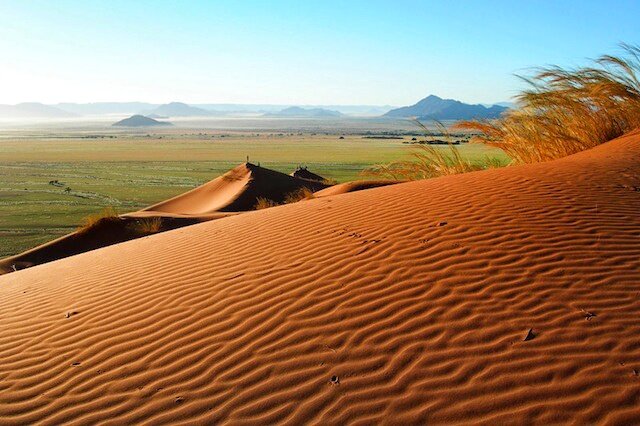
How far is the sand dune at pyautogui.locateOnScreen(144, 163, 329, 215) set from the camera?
19.4 metres

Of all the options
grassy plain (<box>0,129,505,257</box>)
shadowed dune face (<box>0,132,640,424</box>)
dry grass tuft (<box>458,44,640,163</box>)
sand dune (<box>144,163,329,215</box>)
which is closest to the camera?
shadowed dune face (<box>0,132,640,424</box>)

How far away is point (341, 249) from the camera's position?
Answer: 5.98m

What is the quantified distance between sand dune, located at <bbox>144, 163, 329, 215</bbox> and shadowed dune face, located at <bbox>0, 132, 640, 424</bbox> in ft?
40.1

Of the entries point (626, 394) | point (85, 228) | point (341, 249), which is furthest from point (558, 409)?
point (85, 228)

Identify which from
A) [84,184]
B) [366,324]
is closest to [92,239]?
[366,324]

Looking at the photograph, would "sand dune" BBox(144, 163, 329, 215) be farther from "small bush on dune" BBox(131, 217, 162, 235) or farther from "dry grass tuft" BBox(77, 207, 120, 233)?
"dry grass tuft" BBox(77, 207, 120, 233)

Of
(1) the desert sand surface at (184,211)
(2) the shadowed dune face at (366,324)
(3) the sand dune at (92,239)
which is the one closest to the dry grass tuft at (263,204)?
(1) the desert sand surface at (184,211)

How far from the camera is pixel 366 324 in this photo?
4.22 metres

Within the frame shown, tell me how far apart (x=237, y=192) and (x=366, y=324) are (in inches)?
652

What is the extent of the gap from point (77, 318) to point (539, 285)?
4.00 metres

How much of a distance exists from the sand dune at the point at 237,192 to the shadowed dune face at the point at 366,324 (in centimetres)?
1223

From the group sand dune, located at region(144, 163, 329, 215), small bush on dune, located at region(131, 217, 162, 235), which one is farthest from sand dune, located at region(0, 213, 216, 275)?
sand dune, located at region(144, 163, 329, 215)

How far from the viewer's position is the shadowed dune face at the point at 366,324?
3.38m

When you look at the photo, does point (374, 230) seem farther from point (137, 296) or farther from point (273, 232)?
point (137, 296)
